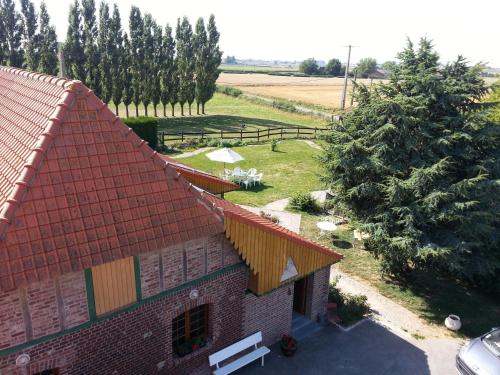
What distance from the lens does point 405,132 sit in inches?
518

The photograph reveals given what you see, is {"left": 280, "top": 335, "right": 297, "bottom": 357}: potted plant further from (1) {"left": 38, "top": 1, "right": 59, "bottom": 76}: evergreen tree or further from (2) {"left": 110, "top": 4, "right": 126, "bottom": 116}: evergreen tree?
(1) {"left": 38, "top": 1, "right": 59, "bottom": 76}: evergreen tree

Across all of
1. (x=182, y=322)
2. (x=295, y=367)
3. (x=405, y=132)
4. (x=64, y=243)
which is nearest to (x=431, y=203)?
(x=405, y=132)

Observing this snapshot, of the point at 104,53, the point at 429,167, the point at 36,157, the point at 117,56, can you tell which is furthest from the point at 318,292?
the point at 104,53

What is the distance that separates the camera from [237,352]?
9.72 metres

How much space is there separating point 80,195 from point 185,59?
44.9 meters

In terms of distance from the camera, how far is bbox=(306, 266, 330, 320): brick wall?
1140 centimetres

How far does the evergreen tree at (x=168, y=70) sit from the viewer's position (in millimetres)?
45969

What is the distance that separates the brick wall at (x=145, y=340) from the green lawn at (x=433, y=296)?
6.76 m

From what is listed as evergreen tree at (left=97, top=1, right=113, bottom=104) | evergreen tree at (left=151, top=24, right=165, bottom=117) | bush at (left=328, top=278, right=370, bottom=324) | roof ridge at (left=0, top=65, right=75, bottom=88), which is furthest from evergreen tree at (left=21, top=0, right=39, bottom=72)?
bush at (left=328, top=278, right=370, bottom=324)

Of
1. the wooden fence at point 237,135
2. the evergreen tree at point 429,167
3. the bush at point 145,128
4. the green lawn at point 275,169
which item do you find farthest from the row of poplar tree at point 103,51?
the evergreen tree at point 429,167

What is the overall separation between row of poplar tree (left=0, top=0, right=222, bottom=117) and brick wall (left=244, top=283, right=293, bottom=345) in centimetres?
3719

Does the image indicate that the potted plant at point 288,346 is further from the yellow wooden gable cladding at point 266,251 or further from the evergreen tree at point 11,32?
the evergreen tree at point 11,32

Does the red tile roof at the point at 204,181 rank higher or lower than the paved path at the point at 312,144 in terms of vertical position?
higher

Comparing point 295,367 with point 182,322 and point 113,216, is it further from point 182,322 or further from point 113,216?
point 113,216
